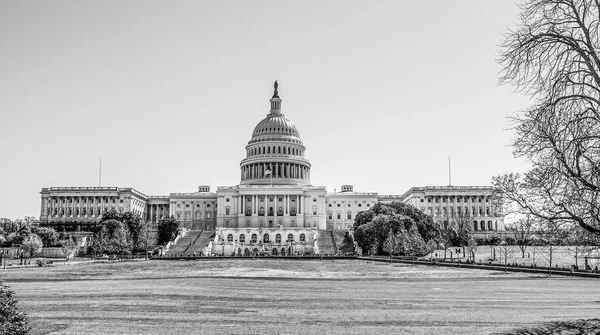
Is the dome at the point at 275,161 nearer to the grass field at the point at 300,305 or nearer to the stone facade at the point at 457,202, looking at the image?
the stone facade at the point at 457,202

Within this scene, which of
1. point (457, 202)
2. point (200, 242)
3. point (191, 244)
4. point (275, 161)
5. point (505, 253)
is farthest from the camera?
point (275, 161)

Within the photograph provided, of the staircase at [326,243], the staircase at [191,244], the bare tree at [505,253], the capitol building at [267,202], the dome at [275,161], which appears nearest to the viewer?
the bare tree at [505,253]

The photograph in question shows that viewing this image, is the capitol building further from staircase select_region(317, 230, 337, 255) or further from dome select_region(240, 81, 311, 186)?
staircase select_region(317, 230, 337, 255)

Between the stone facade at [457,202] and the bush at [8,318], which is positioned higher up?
the stone facade at [457,202]

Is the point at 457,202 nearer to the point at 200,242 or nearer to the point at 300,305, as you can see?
the point at 200,242

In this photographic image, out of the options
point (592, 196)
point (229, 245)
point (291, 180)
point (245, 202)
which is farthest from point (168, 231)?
point (592, 196)

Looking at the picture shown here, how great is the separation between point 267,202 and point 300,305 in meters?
143

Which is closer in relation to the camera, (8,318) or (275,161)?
(8,318)

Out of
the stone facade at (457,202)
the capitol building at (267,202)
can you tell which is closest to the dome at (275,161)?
the capitol building at (267,202)

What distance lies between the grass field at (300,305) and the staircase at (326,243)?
82.4 metres

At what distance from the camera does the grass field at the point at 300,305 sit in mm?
24672

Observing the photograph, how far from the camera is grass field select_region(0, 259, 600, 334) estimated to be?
24672 mm

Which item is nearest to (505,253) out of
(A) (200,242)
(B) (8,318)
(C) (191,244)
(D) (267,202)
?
(B) (8,318)

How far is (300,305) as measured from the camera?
3112 centimetres
